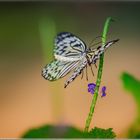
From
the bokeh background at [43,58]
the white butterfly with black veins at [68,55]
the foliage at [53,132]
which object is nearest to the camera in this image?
the foliage at [53,132]

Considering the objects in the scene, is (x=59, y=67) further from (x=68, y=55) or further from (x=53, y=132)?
(x=53, y=132)

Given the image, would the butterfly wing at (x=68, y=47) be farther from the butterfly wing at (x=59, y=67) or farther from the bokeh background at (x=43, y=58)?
the bokeh background at (x=43, y=58)

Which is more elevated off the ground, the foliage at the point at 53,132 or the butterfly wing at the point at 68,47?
the butterfly wing at the point at 68,47

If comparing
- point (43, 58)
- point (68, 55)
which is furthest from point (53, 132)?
point (43, 58)

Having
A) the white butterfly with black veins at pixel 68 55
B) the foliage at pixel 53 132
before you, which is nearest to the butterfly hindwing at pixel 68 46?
the white butterfly with black veins at pixel 68 55

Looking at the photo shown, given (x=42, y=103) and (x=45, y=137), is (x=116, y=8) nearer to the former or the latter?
(x=42, y=103)

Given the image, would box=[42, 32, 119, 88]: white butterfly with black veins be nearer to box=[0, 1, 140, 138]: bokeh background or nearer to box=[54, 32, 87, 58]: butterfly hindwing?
box=[54, 32, 87, 58]: butterfly hindwing

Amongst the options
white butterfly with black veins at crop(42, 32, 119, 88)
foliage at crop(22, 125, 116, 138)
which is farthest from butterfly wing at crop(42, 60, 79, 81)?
foliage at crop(22, 125, 116, 138)
